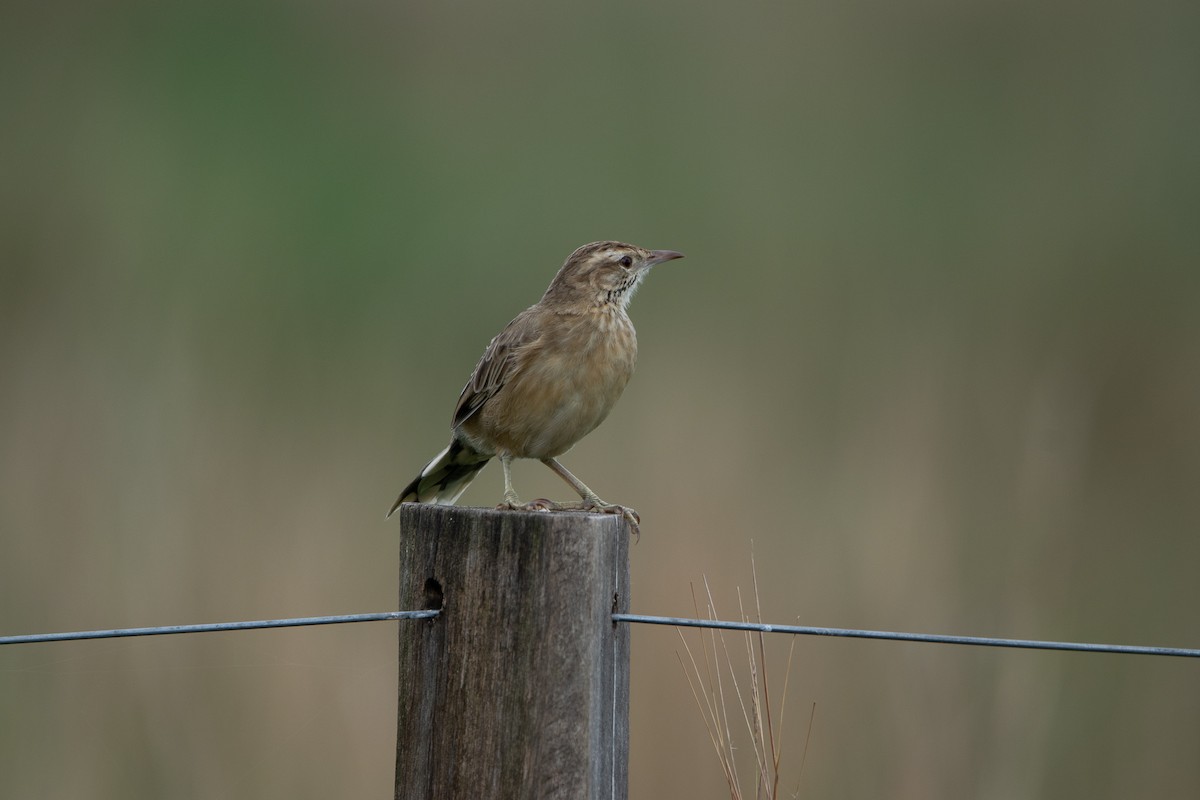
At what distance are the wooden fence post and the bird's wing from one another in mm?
2041

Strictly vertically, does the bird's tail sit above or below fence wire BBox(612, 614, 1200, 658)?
above

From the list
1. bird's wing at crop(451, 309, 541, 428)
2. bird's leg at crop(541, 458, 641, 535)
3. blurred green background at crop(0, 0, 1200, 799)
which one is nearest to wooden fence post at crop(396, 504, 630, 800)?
bird's leg at crop(541, 458, 641, 535)

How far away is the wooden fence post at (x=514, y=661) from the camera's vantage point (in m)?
2.56

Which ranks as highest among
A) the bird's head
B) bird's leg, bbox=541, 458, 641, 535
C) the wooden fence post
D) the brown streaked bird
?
the bird's head

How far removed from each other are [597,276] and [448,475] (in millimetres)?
959

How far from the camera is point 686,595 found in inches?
209

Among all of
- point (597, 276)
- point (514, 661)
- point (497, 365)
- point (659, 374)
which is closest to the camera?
point (514, 661)

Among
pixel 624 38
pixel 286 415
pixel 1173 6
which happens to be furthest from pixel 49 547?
pixel 1173 6

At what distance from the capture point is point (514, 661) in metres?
2.57

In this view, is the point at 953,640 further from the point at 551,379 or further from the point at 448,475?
the point at 448,475

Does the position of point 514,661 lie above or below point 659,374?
below

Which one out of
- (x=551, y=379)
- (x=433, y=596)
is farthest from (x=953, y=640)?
(x=551, y=379)

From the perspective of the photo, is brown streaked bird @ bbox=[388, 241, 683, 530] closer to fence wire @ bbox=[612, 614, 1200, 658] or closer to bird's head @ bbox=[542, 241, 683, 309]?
bird's head @ bbox=[542, 241, 683, 309]

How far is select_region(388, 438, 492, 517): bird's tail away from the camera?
4.79m
